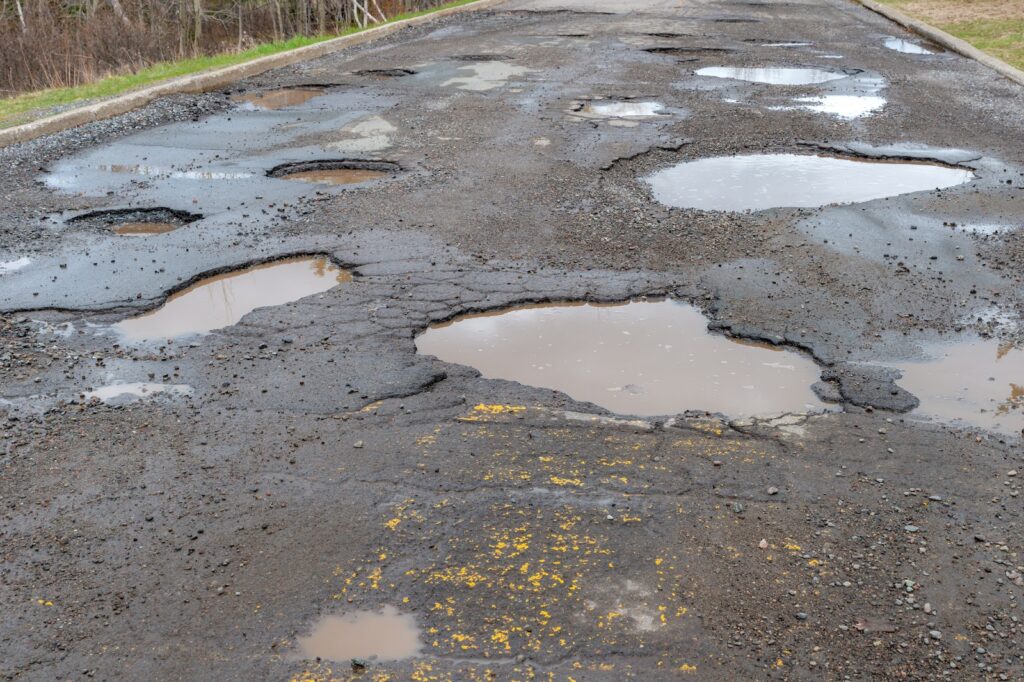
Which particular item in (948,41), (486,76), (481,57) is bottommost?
(948,41)

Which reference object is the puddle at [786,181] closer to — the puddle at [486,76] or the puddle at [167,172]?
the puddle at [167,172]

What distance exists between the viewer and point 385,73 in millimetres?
15047

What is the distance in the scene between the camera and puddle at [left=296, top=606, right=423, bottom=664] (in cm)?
343

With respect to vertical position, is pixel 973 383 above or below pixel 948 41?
below

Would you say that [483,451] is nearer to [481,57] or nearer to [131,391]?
[131,391]

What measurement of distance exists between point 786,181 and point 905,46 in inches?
431

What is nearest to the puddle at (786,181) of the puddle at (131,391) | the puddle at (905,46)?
the puddle at (131,391)

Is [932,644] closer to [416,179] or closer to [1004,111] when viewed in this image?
[416,179]

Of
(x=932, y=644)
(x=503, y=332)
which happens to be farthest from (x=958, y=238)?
(x=932, y=644)

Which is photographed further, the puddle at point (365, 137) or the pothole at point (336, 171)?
the puddle at point (365, 137)

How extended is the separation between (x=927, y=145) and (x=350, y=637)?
352 inches

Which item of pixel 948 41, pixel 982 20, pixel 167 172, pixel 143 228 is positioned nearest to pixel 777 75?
pixel 948 41

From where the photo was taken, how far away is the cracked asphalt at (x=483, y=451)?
350 centimetres

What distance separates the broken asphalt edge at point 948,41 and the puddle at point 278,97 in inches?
396
